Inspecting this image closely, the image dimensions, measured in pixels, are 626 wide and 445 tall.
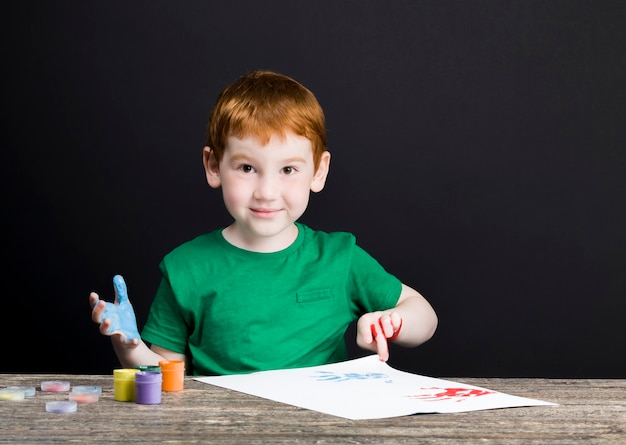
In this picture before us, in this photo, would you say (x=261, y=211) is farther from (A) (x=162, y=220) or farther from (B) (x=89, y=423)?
(A) (x=162, y=220)

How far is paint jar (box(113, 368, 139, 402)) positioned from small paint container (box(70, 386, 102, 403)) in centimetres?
2

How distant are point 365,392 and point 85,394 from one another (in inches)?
12.4

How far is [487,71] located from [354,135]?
1.19 ft

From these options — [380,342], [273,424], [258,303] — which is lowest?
[273,424]

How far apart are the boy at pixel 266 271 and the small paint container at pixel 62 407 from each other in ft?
1.96

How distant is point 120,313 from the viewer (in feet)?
4.17

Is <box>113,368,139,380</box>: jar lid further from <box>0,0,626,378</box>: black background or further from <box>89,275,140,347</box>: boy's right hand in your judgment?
<box>0,0,626,378</box>: black background

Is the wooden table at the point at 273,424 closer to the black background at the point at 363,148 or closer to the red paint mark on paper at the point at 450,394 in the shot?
the red paint mark on paper at the point at 450,394

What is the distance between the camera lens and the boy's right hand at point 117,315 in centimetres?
123

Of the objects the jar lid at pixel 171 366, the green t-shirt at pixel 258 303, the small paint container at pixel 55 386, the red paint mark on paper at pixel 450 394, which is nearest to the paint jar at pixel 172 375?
the jar lid at pixel 171 366

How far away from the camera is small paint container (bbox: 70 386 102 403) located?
108 centimetres

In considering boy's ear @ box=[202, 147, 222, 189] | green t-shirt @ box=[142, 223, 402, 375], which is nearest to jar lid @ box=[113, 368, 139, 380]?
green t-shirt @ box=[142, 223, 402, 375]

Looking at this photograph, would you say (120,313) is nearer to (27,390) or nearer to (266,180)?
(27,390)

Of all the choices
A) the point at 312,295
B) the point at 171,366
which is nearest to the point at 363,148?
the point at 312,295
